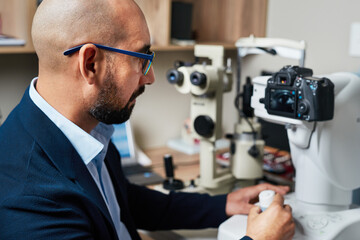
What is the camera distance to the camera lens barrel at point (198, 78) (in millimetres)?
1399

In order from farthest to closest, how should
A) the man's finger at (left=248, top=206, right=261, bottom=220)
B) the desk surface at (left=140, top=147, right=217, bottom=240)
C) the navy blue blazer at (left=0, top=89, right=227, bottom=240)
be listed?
the desk surface at (left=140, top=147, right=217, bottom=240), the man's finger at (left=248, top=206, right=261, bottom=220), the navy blue blazer at (left=0, top=89, right=227, bottom=240)

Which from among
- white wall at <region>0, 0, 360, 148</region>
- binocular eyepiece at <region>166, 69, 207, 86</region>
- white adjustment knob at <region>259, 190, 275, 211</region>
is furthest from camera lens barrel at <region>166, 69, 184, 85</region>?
white wall at <region>0, 0, 360, 148</region>

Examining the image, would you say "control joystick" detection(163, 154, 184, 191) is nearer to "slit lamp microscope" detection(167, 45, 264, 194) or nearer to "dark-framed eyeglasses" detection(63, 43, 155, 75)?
"slit lamp microscope" detection(167, 45, 264, 194)

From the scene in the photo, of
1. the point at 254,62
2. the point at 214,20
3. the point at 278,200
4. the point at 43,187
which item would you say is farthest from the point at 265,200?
the point at 214,20

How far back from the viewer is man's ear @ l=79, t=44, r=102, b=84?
0.93m

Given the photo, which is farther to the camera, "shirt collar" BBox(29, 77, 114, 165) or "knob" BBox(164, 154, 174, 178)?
"knob" BBox(164, 154, 174, 178)

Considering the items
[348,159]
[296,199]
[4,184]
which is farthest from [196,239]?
[4,184]

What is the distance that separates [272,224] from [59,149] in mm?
522

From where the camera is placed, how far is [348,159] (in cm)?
111

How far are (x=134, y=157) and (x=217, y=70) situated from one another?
69 cm

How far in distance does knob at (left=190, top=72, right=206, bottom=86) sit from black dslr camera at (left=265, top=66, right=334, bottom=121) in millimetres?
373

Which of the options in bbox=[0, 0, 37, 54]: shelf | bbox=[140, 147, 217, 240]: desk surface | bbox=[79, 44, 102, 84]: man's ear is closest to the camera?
bbox=[79, 44, 102, 84]: man's ear

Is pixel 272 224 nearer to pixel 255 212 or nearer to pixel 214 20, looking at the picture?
pixel 255 212

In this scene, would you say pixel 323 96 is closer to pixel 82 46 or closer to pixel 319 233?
pixel 319 233
